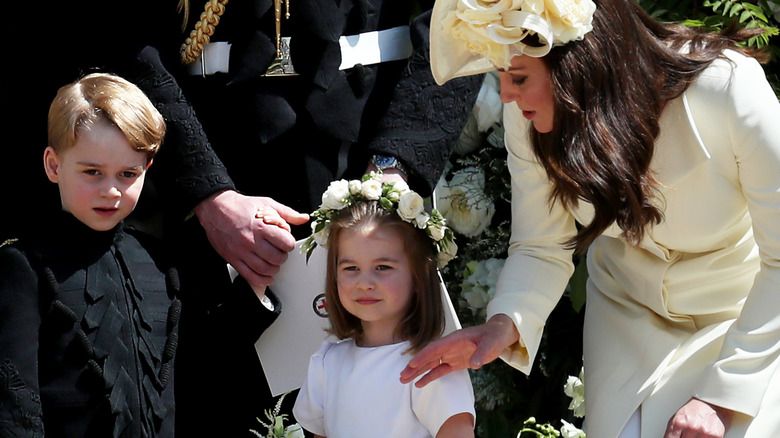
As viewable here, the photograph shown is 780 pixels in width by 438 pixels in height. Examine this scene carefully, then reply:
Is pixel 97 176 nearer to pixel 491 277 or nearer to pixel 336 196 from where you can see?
pixel 336 196

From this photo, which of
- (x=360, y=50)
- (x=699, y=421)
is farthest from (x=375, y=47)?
(x=699, y=421)

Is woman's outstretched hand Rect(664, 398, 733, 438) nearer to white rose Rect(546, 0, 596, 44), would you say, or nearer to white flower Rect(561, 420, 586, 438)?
white flower Rect(561, 420, 586, 438)

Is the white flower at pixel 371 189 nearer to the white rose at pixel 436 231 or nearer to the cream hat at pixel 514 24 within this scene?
the white rose at pixel 436 231

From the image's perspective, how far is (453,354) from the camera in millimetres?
2736

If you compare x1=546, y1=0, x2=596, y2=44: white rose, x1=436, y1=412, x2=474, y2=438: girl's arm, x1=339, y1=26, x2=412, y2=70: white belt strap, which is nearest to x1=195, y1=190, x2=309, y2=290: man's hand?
x1=339, y1=26, x2=412, y2=70: white belt strap

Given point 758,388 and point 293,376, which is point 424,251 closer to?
point 293,376

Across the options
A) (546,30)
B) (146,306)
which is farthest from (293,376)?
(546,30)

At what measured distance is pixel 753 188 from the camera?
263 cm

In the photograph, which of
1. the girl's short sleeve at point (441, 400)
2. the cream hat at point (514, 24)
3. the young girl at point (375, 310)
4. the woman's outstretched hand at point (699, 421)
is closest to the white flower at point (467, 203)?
the young girl at point (375, 310)

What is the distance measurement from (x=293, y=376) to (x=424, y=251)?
477mm

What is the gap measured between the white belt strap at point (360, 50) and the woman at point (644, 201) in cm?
38

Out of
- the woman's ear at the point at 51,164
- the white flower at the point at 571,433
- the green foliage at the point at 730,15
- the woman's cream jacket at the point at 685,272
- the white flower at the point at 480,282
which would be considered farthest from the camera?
the white flower at the point at 480,282

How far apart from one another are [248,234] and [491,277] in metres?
1.19

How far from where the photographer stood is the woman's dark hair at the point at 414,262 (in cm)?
289
